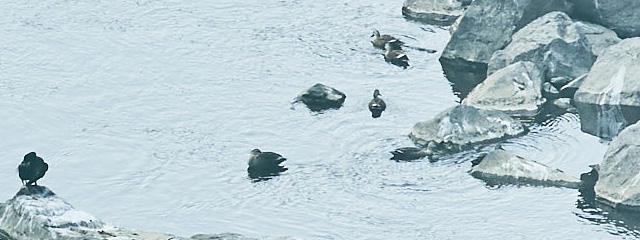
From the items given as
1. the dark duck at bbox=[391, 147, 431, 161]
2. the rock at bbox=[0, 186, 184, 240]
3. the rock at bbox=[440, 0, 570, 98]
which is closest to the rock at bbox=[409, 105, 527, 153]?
the dark duck at bbox=[391, 147, 431, 161]

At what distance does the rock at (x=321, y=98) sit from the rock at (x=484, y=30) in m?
3.58

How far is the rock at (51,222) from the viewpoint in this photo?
23.8 meters

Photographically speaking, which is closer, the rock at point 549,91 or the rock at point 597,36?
the rock at point 549,91

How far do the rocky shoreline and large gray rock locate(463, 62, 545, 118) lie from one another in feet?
0.06

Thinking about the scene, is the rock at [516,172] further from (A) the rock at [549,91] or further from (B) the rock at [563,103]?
(A) the rock at [549,91]

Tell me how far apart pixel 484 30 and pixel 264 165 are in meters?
8.71

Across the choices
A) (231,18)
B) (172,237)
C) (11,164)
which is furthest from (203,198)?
(231,18)

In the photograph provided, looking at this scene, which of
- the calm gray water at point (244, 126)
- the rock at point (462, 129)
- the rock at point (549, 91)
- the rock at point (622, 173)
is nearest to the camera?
the calm gray water at point (244, 126)

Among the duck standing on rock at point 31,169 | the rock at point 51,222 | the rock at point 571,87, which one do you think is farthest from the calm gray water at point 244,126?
the rock at point 571,87

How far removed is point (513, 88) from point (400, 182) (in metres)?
5.29

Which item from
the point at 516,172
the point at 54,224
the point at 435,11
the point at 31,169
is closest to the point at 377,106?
the point at 516,172

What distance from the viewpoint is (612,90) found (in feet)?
101

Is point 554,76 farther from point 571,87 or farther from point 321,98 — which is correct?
point 321,98

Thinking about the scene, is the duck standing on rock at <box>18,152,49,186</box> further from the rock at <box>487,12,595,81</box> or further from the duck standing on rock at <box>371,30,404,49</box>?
the duck standing on rock at <box>371,30,404,49</box>
